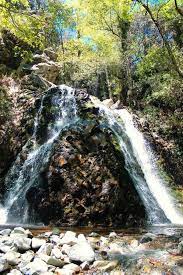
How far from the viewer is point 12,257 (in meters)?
6.53

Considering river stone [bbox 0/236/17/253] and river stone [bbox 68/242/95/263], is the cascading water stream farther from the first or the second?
river stone [bbox 68/242/95/263]

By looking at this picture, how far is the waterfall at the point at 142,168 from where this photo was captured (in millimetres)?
13734

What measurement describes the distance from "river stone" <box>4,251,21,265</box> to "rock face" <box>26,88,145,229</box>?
5.08 meters

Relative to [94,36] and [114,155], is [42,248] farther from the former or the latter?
[94,36]

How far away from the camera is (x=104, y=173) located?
42.1 feet

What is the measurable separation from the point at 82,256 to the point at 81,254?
2.3 inches

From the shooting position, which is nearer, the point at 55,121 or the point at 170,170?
the point at 55,121

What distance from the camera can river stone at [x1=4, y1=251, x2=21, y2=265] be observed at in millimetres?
6409

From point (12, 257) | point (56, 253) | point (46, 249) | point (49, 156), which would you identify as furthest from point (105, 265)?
point (49, 156)

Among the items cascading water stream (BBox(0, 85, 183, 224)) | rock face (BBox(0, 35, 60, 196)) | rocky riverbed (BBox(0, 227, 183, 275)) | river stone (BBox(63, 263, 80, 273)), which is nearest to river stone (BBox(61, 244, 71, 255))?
rocky riverbed (BBox(0, 227, 183, 275))

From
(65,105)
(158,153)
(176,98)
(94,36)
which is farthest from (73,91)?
(94,36)

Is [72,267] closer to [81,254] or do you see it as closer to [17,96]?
[81,254]

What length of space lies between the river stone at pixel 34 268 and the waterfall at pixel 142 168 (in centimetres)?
726

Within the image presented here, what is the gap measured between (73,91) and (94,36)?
32.6 ft
